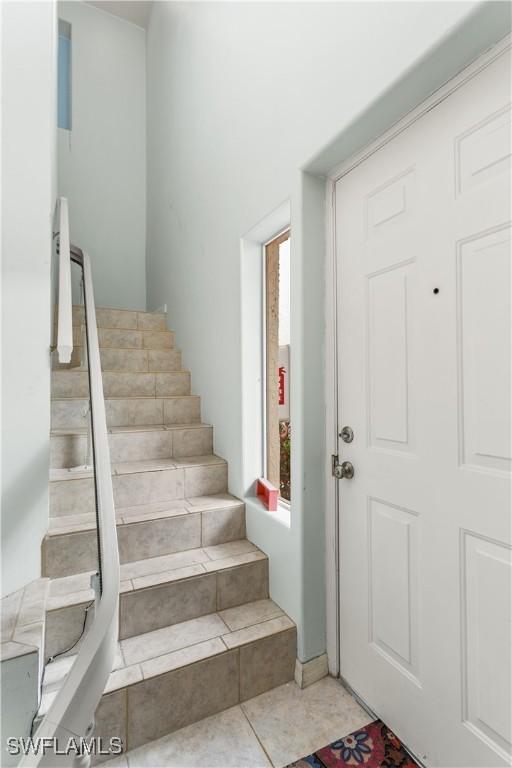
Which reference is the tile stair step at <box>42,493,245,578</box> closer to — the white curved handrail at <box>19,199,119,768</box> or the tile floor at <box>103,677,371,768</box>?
the tile floor at <box>103,677,371,768</box>

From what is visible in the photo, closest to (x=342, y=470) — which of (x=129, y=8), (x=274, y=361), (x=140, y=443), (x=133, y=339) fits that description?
(x=274, y=361)

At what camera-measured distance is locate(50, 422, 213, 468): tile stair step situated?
6.55ft

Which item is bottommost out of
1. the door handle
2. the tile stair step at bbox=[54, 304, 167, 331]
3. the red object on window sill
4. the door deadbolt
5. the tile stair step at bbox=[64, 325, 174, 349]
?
the red object on window sill

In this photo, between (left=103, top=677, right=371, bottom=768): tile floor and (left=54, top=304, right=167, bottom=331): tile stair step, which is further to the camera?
(left=54, top=304, right=167, bottom=331): tile stair step

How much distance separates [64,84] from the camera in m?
4.08

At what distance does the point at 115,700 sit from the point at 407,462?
1231 millimetres

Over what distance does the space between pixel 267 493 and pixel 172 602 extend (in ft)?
2.03

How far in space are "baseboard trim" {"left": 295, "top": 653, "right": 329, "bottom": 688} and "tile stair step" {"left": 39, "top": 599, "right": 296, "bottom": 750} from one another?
0.04 m

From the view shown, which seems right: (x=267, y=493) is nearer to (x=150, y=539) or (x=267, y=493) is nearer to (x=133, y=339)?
(x=150, y=539)

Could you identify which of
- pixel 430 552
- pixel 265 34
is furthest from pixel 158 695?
pixel 265 34

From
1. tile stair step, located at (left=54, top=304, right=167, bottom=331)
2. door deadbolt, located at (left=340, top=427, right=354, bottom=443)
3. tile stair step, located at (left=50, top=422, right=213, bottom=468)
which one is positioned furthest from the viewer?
tile stair step, located at (left=54, top=304, right=167, bottom=331)

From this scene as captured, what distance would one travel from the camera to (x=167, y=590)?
1.57m

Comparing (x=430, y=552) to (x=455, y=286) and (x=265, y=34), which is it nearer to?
(x=455, y=286)

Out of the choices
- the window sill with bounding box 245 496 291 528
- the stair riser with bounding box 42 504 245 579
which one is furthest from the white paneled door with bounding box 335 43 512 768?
the stair riser with bounding box 42 504 245 579
